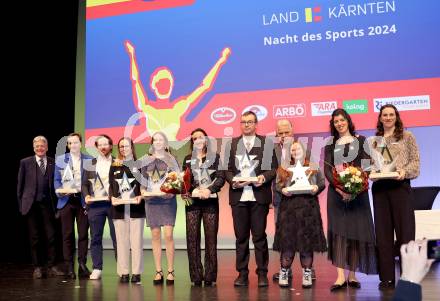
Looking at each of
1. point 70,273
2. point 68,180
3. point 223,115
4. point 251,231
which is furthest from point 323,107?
point 70,273

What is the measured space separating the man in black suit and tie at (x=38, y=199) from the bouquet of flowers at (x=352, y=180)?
10.3 feet

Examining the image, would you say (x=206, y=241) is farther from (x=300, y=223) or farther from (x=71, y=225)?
(x=71, y=225)

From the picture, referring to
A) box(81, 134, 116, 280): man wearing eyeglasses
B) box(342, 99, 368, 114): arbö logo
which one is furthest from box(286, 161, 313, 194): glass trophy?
box(342, 99, 368, 114): arbö logo

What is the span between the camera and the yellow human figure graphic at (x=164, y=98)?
749 centimetres

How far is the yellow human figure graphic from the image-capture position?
7488mm

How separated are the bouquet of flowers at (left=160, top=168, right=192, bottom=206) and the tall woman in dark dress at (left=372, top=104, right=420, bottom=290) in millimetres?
1533

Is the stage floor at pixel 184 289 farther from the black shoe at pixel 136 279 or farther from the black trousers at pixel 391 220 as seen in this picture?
the black trousers at pixel 391 220

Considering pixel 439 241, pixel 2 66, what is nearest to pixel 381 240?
pixel 439 241

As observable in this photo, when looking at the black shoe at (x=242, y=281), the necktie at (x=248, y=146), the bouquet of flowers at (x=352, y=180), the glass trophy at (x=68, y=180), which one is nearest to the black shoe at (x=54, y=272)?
the glass trophy at (x=68, y=180)

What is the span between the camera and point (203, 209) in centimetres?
468

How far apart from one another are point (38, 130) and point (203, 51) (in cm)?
278

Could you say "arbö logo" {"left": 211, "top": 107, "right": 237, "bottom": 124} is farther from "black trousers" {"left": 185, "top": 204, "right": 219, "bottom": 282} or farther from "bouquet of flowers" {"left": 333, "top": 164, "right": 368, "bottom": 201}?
"bouquet of flowers" {"left": 333, "top": 164, "right": 368, "bottom": 201}

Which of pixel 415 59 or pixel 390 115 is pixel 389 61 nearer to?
pixel 415 59

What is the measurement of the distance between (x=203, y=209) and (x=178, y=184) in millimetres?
322
